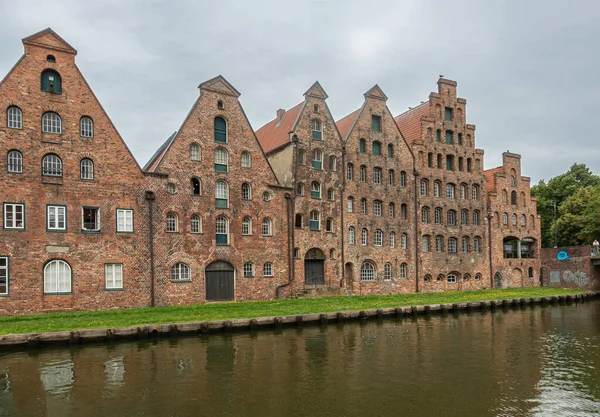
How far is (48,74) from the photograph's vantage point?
87.9 feet

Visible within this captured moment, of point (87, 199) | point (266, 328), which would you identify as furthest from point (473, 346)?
point (87, 199)

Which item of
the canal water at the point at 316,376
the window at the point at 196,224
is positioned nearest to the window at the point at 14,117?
the window at the point at 196,224

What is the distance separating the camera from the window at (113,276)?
27469 millimetres

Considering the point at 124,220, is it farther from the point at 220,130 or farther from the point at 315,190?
the point at 315,190

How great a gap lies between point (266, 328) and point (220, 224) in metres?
10.4

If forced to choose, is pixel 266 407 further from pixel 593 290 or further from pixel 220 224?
pixel 593 290

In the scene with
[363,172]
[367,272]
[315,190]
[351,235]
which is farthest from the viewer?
[363,172]

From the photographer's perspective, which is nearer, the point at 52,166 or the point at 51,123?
the point at 52,166

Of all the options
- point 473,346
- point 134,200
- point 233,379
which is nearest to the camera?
point 233,379

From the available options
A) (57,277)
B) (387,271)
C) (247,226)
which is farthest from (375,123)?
(57,277)

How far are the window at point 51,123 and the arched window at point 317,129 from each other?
16.9m

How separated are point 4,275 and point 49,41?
12671mm

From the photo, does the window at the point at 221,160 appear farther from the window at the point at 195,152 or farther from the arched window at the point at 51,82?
the arched window at the point at 51,82

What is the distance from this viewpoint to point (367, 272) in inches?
1500
